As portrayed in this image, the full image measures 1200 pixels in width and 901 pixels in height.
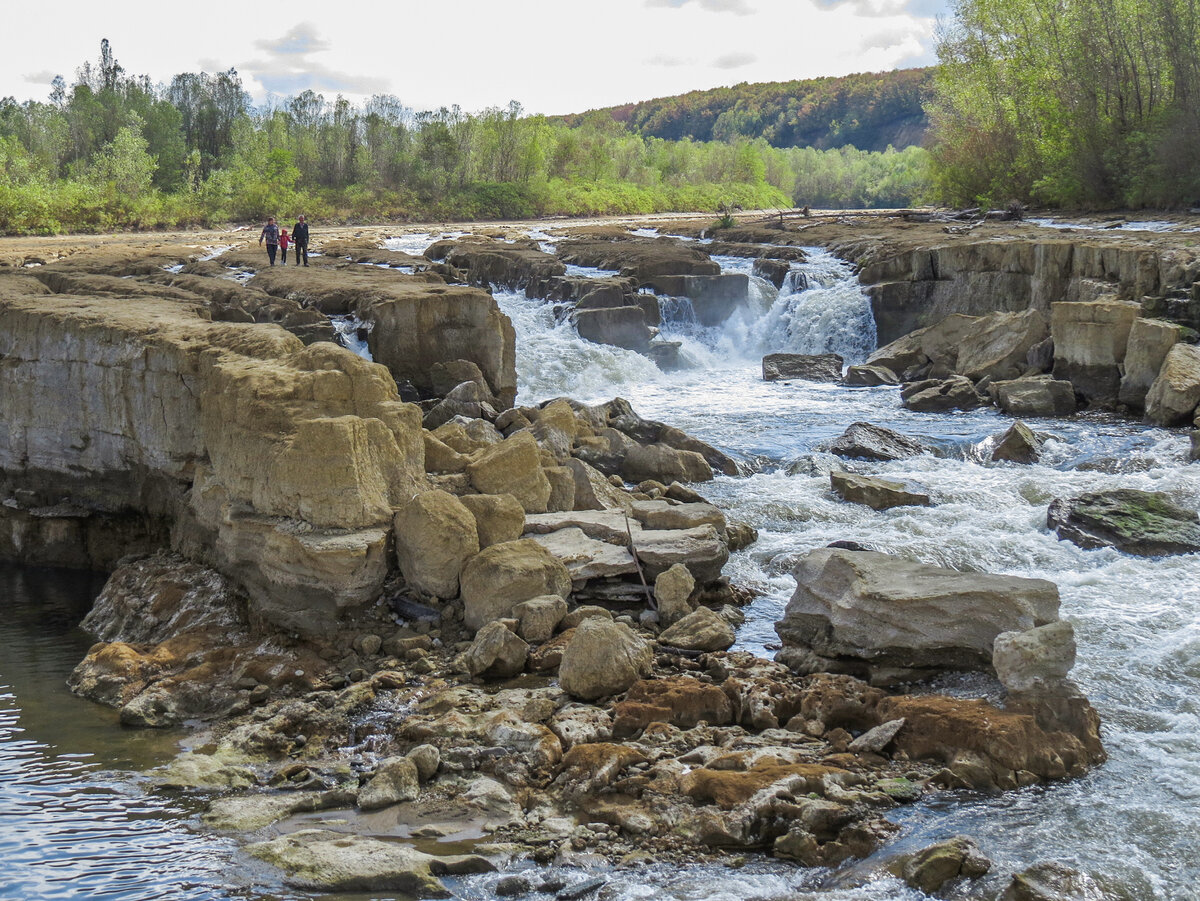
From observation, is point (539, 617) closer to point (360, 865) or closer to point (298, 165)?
point (360, 865)

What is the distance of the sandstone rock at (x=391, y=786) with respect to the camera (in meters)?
6.12

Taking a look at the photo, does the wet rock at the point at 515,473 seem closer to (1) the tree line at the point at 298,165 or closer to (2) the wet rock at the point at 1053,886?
(2) the wet rock at the point at 1053,886

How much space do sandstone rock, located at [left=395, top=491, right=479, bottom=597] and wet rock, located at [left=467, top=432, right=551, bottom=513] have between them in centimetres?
130

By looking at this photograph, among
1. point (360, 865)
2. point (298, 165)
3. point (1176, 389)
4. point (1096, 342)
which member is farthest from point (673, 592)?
point (298, 165)

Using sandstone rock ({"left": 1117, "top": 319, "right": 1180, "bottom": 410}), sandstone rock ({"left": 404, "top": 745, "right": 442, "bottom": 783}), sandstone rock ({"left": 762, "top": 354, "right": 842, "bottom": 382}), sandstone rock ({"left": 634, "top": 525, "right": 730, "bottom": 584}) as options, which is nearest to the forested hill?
sandstone rock ({"left": 762, "top": 354, "right": 842, "bottom": 382})

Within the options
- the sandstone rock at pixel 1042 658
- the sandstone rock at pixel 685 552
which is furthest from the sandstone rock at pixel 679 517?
the sandstone rock at pixel 1042 658

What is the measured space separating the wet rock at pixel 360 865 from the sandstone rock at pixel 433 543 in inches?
126

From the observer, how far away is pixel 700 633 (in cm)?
829

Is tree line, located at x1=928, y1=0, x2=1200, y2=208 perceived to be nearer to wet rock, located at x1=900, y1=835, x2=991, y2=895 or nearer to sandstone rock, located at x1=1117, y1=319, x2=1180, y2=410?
sandstone rock, located at x1=1117, y1=319, x2=1180, y2=410

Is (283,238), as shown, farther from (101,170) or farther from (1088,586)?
(101,170)

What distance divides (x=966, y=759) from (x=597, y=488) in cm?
571

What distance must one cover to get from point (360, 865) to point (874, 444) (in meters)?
10.5

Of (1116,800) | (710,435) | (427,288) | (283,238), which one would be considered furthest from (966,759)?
(283,238)

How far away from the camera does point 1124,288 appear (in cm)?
1903
